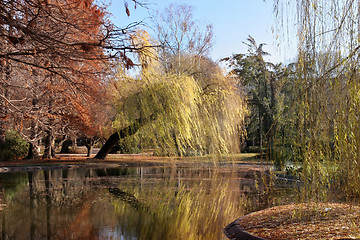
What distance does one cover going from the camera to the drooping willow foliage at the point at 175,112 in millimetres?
15125

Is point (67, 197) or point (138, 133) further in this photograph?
point (138, 133)

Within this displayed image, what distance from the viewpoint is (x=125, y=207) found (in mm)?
9328

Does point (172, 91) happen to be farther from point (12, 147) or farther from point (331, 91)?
point (12, 147)

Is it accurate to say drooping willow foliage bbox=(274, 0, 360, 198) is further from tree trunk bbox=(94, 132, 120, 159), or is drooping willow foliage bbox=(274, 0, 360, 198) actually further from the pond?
tree trunk bbox=(94, 132, 120, 159)

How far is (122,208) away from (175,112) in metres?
6.61

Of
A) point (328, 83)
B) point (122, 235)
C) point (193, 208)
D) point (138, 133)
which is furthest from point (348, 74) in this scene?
point (138, 133)

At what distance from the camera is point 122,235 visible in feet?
21.1

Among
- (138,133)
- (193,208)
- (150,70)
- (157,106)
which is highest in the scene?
(150,70)

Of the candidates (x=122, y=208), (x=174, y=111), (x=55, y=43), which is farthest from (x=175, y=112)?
(x=55, y=43)

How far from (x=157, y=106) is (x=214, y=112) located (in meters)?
3.64

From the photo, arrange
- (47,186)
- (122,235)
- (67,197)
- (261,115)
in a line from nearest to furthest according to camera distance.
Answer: (122,235), (67,197), (47,186), (261,115)

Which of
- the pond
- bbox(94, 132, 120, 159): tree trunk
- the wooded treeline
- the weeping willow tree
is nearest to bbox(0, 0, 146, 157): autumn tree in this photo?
the wooded treeline

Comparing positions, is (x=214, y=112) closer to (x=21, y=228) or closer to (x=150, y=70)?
(x=150, y=70)

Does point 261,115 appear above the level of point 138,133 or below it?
above
